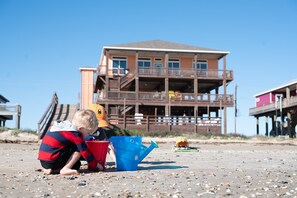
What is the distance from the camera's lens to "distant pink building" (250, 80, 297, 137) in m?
39.2

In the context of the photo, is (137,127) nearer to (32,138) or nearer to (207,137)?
(207,137)

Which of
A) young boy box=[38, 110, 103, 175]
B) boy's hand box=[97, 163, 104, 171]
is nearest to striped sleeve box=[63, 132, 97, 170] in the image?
young boy box=[38, 110, 103, 175]

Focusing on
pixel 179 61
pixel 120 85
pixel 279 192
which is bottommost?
pixel 279 192

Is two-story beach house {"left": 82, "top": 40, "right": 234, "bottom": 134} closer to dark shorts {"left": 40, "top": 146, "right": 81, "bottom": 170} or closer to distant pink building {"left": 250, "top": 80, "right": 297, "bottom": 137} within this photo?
distant pink building {"left": 250, "top": 80, "right": 297, "bottom": 137}

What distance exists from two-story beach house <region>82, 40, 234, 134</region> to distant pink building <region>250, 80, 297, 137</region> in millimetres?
7531

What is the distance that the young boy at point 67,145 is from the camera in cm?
537

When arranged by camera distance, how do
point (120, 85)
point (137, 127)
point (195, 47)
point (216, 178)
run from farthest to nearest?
point (195, 47) < point (120, 85) < point (137, 127) < point (216, 178)

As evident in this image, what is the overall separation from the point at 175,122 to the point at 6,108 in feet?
40.6

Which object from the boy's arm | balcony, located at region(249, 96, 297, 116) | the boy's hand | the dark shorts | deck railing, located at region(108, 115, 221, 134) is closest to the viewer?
the boy's arm

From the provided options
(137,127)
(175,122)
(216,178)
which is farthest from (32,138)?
(216,178)

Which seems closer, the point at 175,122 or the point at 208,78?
the point at 175,122

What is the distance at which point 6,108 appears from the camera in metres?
30.5

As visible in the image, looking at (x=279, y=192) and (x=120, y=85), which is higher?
(x=120, y=85)

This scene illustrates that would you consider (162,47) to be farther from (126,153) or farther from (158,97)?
(126,153)
